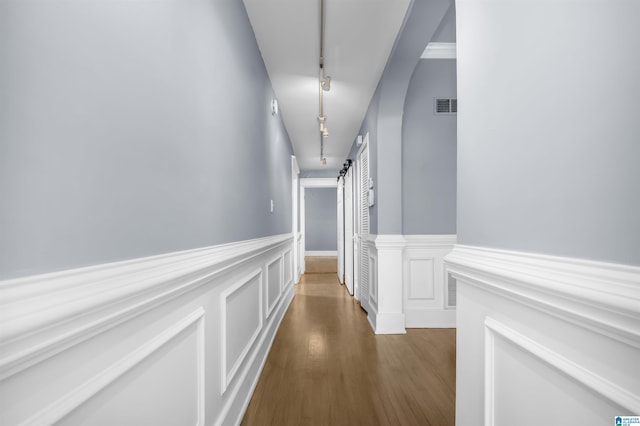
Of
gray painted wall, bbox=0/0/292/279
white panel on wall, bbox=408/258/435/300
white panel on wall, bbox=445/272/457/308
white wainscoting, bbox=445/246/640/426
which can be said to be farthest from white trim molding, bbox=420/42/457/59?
white wainscoting, bbox=445/246/640/426

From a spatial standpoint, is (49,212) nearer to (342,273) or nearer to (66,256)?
(66,256)

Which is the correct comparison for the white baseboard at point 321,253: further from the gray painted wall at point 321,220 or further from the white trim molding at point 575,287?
the white trim molding at point 575,287

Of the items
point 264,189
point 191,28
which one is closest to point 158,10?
point 191,28

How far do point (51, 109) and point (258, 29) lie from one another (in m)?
2.25

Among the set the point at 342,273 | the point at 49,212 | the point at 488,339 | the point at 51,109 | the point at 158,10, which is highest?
the point at 158,10

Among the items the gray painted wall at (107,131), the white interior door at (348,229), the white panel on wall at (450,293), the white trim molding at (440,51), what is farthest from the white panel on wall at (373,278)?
the gray painted wall at (107,131)

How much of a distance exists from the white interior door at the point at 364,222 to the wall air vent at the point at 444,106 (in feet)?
3.05

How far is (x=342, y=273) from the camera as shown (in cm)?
695

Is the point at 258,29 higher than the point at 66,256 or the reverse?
higher

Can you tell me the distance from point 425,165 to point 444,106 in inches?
28.4

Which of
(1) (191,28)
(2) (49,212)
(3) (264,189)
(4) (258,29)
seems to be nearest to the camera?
(2) (49,212)

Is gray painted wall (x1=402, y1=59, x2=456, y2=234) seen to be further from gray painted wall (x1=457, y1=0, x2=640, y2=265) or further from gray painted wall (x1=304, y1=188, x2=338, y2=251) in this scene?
gray painted wall (x1=304, y1=188, x2=338, y2=251)

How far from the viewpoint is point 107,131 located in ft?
2.55

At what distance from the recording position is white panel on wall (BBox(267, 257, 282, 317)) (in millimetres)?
3159
